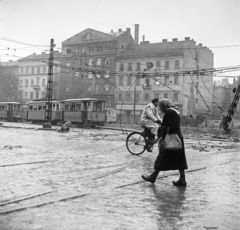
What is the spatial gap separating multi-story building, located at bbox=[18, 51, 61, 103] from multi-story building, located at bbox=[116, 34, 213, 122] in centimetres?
2148

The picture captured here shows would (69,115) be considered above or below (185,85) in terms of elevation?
below

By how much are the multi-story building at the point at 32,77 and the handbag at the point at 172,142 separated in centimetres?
7094

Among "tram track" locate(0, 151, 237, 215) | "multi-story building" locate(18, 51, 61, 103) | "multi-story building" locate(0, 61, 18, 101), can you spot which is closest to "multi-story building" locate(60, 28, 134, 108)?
"multi-story building" locate(18, 51, 61, 103)

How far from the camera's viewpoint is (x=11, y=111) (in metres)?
48.4

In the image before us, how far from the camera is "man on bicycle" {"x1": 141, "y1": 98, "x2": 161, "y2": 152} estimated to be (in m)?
9.68

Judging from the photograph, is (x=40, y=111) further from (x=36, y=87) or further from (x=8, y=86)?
(x=36, y=87)

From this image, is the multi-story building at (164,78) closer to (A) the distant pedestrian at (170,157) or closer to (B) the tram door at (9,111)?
(B) the tram door at (9,111)

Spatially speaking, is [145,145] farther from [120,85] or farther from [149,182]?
[120,85]

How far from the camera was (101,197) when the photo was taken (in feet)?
16.0

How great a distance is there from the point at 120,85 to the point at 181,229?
57.6 metres

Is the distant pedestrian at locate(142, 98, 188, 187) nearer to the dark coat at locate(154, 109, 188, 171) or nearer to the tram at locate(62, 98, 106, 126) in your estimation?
the dark coat at locate(154, 109, 188, 171)

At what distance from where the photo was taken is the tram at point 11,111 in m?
47.8

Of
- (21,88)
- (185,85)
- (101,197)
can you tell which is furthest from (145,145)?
(21,88)

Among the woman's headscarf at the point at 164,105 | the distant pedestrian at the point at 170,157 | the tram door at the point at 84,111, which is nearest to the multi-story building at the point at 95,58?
the tram door at the point at 84,111
